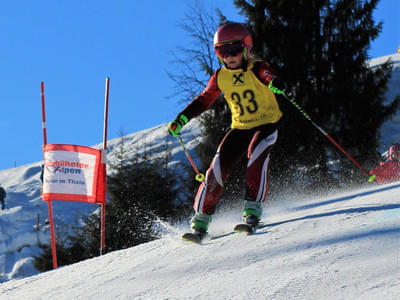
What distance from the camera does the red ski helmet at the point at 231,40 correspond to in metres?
4.49

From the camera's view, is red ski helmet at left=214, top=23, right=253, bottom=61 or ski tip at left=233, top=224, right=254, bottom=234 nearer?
ski tip at left=233, top=224, right=254, bottom=234

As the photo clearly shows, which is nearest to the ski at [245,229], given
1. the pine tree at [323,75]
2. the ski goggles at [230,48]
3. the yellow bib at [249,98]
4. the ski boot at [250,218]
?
the ski boot at [250,218]

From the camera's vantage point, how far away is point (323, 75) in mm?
14609

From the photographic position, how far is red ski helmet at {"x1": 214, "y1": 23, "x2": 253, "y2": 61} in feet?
14.7

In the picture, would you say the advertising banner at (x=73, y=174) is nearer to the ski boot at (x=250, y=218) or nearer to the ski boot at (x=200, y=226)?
the ski boot at (x=200, y=226)

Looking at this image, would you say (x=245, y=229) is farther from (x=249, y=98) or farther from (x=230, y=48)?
(x=230, y=48)

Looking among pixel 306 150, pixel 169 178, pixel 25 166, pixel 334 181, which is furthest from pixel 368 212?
pixel 25 166

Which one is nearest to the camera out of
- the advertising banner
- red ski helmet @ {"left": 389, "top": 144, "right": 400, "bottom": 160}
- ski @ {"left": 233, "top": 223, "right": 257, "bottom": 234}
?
ski @ {"left": 233, "top": 223, "right": 257, "bottom": 234}

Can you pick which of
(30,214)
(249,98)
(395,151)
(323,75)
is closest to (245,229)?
(249,98)

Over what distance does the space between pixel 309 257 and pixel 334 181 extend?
1000cm

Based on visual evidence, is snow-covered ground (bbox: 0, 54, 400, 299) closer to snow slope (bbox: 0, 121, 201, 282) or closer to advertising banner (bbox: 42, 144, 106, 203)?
advertising banner (bbox: 42, 144, 106, 203)

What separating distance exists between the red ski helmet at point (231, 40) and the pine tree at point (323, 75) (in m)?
8.84

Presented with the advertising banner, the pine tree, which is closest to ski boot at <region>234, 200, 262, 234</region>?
the advertising banner

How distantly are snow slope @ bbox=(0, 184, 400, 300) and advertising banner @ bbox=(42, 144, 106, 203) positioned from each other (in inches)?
125
